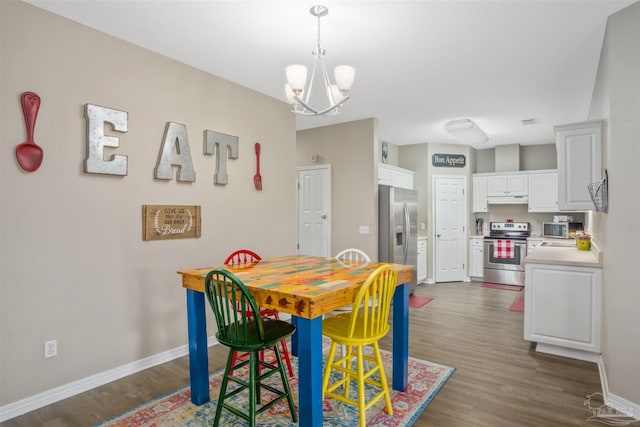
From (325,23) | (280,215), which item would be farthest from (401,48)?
(280,215)

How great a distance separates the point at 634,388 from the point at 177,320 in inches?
133

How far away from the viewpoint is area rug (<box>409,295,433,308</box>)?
16.0ft

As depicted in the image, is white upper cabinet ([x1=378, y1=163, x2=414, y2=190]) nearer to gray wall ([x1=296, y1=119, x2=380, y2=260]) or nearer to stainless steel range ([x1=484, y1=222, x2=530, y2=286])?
gray wall ([x1=296, y1=119, x2=380, y2=260])

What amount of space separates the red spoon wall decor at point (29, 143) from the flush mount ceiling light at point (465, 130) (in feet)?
15.4

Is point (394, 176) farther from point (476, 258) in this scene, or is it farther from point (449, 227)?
point (476, 258)

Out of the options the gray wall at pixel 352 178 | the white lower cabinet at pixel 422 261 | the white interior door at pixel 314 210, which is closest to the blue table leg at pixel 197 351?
the gray wall at pixel 352 178

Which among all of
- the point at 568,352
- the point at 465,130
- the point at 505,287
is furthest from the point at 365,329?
the point at 505,287

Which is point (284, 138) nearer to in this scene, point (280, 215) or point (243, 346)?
point (280, 215)

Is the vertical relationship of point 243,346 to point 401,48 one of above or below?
below

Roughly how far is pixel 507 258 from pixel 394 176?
254 cm

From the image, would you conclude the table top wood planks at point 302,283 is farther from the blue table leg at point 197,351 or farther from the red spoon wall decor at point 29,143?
the red spoon wall decor at point 29,143

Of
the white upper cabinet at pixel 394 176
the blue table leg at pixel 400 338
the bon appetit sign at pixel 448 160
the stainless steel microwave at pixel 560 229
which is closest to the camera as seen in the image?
Result: the blue table leg at pixel 400 338

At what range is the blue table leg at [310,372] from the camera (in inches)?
70.4

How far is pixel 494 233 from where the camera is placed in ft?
22.8
